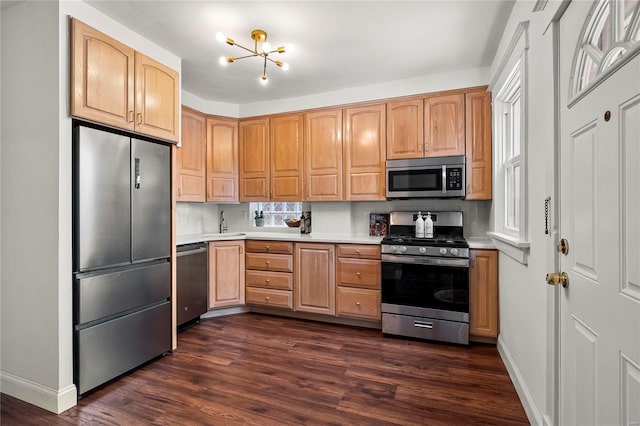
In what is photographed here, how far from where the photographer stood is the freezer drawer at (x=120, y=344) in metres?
1.99

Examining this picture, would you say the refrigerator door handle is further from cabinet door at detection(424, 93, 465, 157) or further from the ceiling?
cabinet door at detection(424, 93, 465, 157)

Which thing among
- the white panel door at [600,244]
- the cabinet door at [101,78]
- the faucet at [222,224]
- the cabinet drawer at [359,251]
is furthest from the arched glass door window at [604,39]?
the faucet at [222,224]

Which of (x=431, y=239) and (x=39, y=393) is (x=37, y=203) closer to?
(x=39, y=393)

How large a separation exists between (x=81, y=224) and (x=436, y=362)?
109 inches

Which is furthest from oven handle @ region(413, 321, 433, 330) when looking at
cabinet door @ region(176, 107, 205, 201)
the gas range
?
cabinet door @ region(176, 107, 205, 201)

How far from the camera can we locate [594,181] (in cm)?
114

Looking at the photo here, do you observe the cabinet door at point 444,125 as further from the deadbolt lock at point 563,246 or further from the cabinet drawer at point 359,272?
the deadbolt lock at point 563,246

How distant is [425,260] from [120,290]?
8.30ft

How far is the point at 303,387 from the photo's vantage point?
2137 mm

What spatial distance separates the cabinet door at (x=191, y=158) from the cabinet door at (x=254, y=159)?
49cm

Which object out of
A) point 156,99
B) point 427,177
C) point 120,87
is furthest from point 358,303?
point 120,87

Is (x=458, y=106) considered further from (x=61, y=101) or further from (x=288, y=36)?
(x=61, y=101)

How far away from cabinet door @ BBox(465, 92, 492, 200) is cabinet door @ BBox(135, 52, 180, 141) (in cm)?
274

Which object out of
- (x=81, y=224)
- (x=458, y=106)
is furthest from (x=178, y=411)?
(x=458, y=106)
